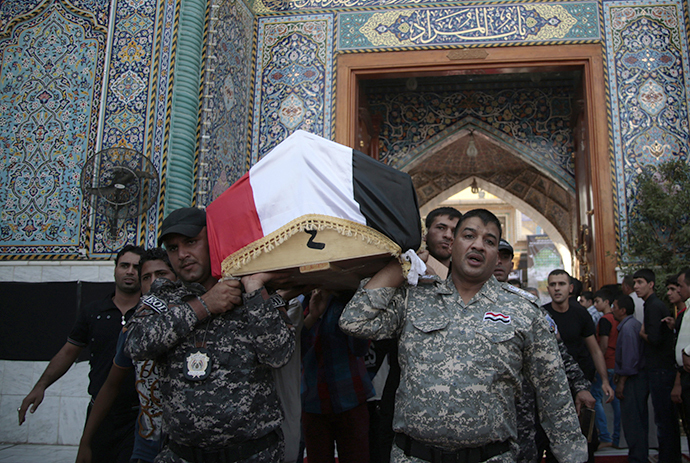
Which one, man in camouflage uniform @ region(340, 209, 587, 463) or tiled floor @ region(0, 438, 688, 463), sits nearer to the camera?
man in camouflage uniform @ region(340, 209, 587, 463)

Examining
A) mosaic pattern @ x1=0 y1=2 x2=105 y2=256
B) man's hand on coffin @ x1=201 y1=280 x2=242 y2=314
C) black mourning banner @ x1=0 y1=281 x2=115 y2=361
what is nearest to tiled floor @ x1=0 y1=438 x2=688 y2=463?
black mourning banner @ x1=0 y1=281 x2=115 y2=361

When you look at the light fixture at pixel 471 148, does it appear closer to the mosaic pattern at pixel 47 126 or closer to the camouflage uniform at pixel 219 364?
the mosaic pattern at pixel 47 126

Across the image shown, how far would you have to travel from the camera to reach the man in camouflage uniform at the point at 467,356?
177 centimetres

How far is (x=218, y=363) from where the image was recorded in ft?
6.23

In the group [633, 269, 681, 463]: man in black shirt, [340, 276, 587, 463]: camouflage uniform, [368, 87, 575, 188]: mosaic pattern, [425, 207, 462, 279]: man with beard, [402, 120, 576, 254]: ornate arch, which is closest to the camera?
[340, 276, 587, 463]: camouflage uniform

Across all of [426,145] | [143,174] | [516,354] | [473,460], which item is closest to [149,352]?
[473,460]

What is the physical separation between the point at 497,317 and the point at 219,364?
963mm

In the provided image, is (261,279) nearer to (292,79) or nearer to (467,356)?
(467,356)

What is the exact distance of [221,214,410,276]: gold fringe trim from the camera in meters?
1.84

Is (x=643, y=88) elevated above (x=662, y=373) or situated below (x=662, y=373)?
above

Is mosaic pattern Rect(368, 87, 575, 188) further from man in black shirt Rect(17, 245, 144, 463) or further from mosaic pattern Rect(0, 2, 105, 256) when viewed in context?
man in black shirt Rect(17, 245, 144, 463)

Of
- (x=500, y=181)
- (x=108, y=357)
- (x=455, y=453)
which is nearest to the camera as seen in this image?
(x=455, y=453)

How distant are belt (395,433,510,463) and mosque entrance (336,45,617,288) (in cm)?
458

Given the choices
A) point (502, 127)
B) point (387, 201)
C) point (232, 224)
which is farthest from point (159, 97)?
point (502, 127)
